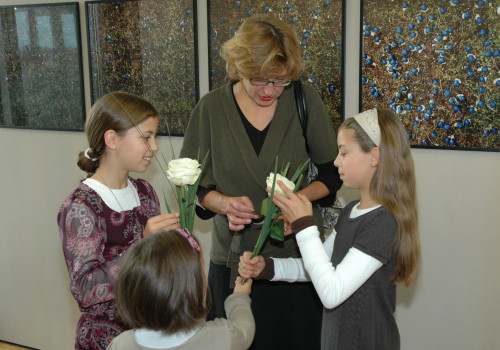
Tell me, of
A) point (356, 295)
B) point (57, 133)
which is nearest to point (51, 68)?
point (57, 133)

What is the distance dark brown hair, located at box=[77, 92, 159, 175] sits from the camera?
6.47 ft

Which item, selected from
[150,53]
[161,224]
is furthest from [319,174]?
[150,53]

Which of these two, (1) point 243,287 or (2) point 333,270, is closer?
(2) point 333,270

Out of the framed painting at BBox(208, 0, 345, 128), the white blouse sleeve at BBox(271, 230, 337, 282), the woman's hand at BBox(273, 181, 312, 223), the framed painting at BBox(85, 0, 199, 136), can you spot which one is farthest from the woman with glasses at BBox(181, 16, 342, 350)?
the framed painting at BBox(85, 0, 199, 136)

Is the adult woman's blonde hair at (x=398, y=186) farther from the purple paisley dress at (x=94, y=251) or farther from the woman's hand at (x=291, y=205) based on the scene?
the purple paisley dress at (x=94, y=251)

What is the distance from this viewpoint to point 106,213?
1.89m

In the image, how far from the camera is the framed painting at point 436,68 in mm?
2582

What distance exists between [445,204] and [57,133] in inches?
99.1

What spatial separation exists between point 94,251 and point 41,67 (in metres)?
2.40

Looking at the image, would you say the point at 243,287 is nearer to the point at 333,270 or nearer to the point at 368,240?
the point at 333,270

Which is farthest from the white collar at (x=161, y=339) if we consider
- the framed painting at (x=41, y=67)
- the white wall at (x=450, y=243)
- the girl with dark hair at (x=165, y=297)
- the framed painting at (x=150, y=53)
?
the framed painting at (x=41, y=67)

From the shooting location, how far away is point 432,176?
2824 mm

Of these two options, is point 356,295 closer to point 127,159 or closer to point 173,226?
point 173,226

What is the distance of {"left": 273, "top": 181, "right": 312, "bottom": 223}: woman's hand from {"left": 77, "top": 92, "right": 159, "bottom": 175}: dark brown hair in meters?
0.56
